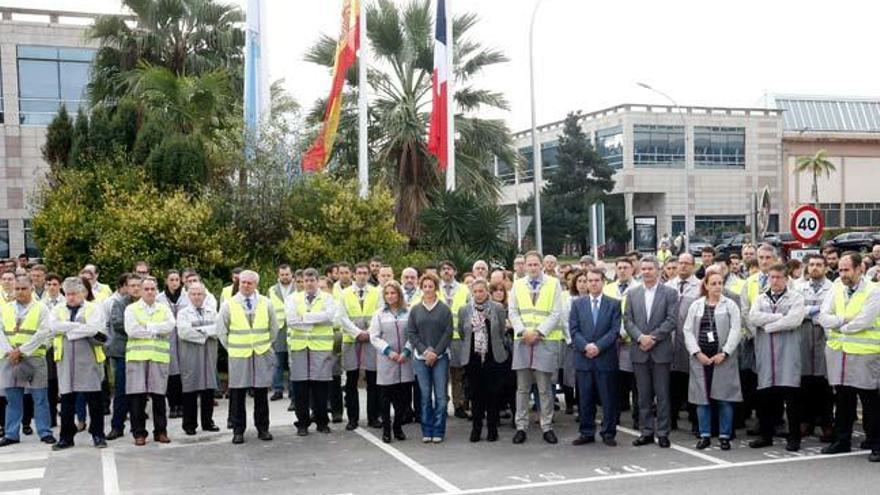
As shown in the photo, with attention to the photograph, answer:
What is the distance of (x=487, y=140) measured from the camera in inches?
905

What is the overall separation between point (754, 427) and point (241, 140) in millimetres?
11224

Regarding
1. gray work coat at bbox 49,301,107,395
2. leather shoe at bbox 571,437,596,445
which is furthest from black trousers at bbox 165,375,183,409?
leather shoe at bbox 571,437,596,445

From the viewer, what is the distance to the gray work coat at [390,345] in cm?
1057

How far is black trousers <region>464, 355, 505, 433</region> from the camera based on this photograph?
34.3 feet

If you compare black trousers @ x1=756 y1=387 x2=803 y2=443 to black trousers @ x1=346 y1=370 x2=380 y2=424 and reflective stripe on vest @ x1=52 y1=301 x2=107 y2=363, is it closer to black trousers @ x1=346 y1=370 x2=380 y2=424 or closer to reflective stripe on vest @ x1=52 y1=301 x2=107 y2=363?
black trousers @ x1=346 y1=370 x2=380 y2=424

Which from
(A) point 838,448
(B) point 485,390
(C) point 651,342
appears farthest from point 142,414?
(A) point 838,448

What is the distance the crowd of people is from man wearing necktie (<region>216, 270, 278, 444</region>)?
0.02 metres

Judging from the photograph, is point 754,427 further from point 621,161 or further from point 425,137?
point 621,161

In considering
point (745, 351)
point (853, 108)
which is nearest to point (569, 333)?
point (745, 351)

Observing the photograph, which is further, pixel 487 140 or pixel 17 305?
pixel 487 140

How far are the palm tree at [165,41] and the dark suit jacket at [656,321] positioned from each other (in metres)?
15.4

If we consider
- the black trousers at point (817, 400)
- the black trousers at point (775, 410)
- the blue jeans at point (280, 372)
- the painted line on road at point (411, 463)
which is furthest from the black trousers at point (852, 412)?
the blue jeans at point (280, 372)

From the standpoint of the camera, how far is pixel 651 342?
1000cm

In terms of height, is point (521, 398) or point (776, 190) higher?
point (776, 190)
